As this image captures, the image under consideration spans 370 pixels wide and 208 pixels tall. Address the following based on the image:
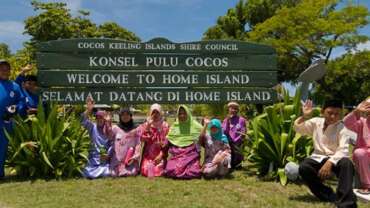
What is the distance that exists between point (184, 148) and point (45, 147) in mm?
1989

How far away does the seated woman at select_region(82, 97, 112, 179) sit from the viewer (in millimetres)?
7488

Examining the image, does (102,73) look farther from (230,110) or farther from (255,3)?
(255,3)

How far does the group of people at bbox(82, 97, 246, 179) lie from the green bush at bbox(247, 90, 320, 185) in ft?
1.59

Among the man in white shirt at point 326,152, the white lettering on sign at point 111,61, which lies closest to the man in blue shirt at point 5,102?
the white lettering on sign at point 111,61

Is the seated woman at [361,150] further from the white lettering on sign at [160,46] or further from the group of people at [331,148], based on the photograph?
the white lettering on sign at [160,46]

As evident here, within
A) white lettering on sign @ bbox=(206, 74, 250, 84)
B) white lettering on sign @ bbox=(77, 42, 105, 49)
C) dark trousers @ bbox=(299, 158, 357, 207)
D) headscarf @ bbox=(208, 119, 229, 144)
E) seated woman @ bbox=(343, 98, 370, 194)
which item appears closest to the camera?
dark trousers @ bbox=(299, 158, 357, 207)

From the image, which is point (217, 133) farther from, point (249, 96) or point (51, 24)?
point (51, 24)

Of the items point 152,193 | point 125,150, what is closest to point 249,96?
point 125,150

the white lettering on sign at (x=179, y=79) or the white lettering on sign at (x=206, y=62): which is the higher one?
the white lettering on sign at (x=206, y=62)

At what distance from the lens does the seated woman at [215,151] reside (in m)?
7.31

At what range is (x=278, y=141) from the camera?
23.2 feet

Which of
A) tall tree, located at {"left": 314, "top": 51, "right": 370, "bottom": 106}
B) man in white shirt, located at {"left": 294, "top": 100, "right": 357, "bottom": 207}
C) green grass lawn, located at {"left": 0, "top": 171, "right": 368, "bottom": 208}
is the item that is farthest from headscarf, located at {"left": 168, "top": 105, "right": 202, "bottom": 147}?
tall tree, located at {"left": 314, "top": 51, "right": 370, "bottom": 106}

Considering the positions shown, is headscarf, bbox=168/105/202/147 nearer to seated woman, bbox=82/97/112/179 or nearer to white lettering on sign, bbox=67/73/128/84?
seated woman, bbox=82/97/112/179

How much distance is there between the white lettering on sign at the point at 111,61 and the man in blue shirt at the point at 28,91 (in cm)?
94
